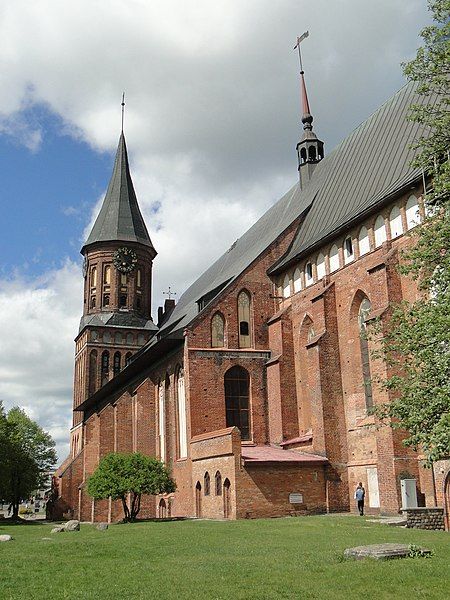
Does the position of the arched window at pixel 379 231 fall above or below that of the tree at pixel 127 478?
above

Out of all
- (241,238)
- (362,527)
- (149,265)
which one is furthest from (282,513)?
(149,265)

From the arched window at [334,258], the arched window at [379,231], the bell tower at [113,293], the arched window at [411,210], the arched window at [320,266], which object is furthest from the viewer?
the bell tower at [113,293]

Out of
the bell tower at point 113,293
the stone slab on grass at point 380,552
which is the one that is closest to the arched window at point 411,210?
the stone slab on grass at point 380,552

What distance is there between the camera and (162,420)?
3591 cm

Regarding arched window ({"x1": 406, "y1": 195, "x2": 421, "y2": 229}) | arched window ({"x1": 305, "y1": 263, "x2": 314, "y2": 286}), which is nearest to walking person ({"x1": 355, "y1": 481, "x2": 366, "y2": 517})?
arched window ({"x1": 406, "y1": 195, "x2": 421, "y2": 229})

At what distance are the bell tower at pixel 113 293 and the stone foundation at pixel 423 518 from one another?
36535 mm

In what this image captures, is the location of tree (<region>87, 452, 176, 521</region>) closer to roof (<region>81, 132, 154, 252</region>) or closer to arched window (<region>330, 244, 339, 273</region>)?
arched window (<region>330, 244, 339, 273</region>)

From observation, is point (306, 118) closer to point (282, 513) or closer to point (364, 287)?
→ point (364, 287)

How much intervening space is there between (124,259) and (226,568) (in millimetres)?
44547

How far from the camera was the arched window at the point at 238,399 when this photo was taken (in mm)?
29516

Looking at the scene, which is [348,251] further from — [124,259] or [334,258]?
[124,259]

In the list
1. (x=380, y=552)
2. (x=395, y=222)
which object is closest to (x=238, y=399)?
(x=395, y=222)

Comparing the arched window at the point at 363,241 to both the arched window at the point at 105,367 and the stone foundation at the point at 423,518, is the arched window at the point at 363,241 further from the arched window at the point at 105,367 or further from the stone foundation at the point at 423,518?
the arched window at the point at 105,367

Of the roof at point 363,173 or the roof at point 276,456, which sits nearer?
the roof at point 276,456
